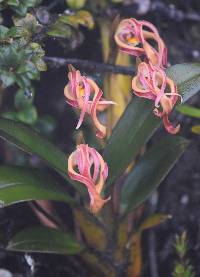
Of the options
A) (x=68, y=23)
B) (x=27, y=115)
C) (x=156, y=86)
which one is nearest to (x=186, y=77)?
(x=156, y=86)

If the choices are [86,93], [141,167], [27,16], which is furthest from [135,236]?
[27,16]

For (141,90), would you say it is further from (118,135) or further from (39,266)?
(39,266)

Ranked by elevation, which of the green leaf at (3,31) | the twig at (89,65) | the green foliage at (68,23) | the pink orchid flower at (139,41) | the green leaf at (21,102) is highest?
the pink orchid flower at (139,41)

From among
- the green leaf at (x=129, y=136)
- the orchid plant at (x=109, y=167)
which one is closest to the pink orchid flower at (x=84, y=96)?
the orchid plant at (x=109, y=167)

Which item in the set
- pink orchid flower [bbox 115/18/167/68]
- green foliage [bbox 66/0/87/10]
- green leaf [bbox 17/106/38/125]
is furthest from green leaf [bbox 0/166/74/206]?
green foliage [bbox 66/0/87/10]

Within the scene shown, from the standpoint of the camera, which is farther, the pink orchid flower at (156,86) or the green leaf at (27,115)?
the green leaf at (27,115)

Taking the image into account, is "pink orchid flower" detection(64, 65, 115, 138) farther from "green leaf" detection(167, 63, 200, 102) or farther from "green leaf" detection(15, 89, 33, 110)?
"green leaf" detection(15, 89, 33, 110)

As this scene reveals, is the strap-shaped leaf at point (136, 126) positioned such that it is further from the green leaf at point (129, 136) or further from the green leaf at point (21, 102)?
the green leaf at point (21, 102)
